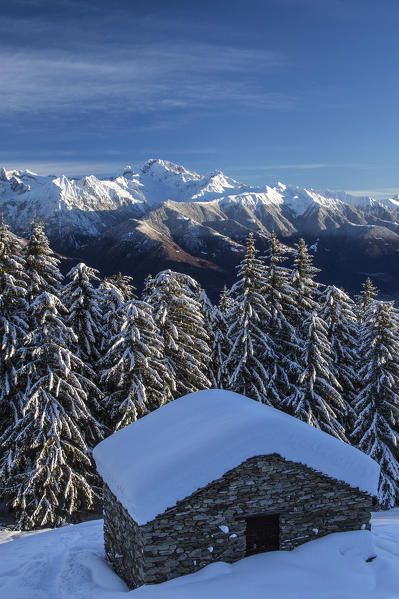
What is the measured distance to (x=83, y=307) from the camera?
2248 cm

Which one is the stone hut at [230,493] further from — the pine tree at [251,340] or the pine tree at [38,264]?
the pine tree at [38,264]

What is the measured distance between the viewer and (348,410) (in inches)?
983

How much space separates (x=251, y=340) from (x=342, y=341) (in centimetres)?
608

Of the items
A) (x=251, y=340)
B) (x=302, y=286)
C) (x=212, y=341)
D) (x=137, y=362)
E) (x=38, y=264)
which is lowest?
(x=137, y=362)

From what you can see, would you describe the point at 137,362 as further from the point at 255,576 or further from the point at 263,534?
the point at 255,576

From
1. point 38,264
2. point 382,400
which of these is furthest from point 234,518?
point 38,264

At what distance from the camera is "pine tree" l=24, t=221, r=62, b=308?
21.6 m

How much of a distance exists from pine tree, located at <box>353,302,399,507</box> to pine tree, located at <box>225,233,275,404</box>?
4741 millimetres

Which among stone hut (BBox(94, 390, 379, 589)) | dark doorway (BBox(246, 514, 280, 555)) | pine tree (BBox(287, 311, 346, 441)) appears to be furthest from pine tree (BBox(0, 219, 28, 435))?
dark doorway (BBox(246, 514, 280, 555))

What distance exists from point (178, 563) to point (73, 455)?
12.2 metres

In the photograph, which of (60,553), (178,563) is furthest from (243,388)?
(178,563)

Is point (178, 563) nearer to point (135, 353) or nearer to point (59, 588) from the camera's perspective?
point (59, 588)

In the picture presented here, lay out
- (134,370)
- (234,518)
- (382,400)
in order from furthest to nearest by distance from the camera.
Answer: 1. (382,400)
2. (134,370)
3. (234,518)

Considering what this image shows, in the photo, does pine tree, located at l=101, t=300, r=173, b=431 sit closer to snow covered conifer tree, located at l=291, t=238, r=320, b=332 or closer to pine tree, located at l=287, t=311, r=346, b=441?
pine tree, located at l=287, t=311, r=346, b=441
